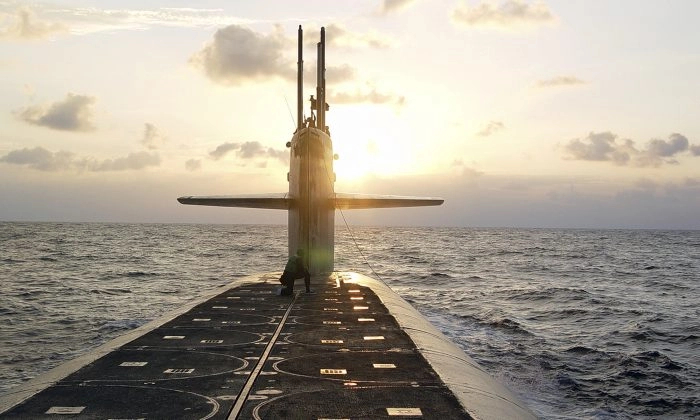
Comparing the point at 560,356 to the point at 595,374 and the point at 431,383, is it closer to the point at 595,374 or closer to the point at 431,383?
the point at 595,374

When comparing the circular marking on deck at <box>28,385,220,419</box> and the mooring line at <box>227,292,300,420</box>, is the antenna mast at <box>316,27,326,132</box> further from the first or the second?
the circular marking on deck at <box>28,385,220,419</box>

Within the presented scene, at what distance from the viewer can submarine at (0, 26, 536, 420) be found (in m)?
10.1

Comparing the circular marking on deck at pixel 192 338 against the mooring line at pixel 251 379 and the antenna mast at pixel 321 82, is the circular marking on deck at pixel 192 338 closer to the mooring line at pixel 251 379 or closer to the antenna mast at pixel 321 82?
the mooring line at pixel 251 379

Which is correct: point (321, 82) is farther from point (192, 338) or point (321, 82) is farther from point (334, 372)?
point (334, 372)

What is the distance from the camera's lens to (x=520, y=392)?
18.6 meters

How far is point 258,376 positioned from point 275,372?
0.48 metres

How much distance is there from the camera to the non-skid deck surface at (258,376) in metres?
9.95

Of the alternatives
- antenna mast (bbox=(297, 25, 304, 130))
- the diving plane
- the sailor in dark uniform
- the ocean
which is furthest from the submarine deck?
antenna mast (bbox=(297, 25, 304, 130))

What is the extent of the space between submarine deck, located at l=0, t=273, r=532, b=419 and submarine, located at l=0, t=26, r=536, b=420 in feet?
0.07

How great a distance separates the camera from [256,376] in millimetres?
12117

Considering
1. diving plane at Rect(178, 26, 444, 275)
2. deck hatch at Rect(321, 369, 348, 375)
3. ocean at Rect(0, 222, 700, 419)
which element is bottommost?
ocean at Rect(0, 222, 700, 419)

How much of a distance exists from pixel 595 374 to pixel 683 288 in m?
30.9

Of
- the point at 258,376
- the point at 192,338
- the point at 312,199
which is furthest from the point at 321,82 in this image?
the point at 258,376

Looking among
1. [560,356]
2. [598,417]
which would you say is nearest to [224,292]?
[560,356]
